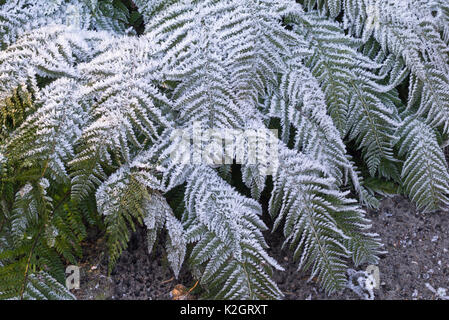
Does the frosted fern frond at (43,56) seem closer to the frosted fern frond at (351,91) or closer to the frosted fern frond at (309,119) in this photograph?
the frosted fern frond at (309,119)

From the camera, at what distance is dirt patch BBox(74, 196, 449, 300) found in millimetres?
1398

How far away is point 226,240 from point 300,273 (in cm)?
30

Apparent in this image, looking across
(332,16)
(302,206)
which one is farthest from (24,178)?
(332,16)

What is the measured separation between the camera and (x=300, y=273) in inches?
58.0

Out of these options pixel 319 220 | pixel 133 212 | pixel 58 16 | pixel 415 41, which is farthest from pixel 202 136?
pixel 415 41

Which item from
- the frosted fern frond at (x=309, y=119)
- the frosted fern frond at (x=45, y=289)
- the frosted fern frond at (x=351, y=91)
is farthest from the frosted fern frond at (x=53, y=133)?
the frosted fern frond at (x=351, y=91)

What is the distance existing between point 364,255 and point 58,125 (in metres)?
1.06

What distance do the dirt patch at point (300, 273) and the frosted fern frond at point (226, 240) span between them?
0.43ft

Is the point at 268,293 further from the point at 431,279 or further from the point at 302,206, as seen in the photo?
the point at 431,279

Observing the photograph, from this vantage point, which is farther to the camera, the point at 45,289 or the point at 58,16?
the point at 58,16

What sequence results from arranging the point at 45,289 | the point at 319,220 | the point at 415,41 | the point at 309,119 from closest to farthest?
the point at 45,289 → the point at 319,220 → the point at 309,119 → the point at 415,41

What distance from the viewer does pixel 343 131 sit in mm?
1622

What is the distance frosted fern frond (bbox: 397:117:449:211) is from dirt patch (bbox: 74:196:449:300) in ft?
0.33

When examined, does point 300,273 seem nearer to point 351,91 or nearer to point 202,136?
point 202,136
